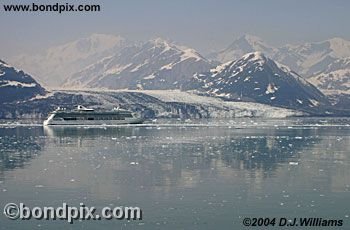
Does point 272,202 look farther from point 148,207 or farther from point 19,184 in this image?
point 19,184

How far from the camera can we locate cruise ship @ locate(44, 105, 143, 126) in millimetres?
130875

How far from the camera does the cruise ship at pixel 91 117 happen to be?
131 m

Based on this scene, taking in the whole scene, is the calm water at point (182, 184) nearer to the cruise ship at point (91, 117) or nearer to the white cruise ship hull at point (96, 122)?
the white cruise ship hull at point (96, 122)

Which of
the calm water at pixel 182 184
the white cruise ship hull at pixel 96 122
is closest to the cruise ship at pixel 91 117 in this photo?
the white cruise ship hull at pixel 96 122

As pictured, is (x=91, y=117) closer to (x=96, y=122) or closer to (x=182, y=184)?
(x=96, y=122)

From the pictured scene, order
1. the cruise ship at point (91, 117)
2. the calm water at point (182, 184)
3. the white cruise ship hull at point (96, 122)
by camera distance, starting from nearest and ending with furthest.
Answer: the calm water at point (182, 184)
the white cruise ship hull at point (96, 122)
the cruise ship at point (91, 117)

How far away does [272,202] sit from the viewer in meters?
28.9

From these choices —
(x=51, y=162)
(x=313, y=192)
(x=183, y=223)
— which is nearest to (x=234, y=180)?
(x=313, y=192)

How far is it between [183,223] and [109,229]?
296 centimetres

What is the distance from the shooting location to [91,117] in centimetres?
13475

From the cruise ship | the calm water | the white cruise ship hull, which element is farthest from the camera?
the cruise ship

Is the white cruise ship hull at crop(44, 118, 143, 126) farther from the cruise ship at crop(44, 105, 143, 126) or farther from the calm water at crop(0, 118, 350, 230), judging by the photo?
the calm water at crop(0, 118, 350, 230)

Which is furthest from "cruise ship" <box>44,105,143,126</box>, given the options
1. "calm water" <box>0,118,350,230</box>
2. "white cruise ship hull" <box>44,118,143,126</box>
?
"calm water" <box>0,118,350,230</box>

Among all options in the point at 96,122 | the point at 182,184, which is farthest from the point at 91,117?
the point at 182,184
